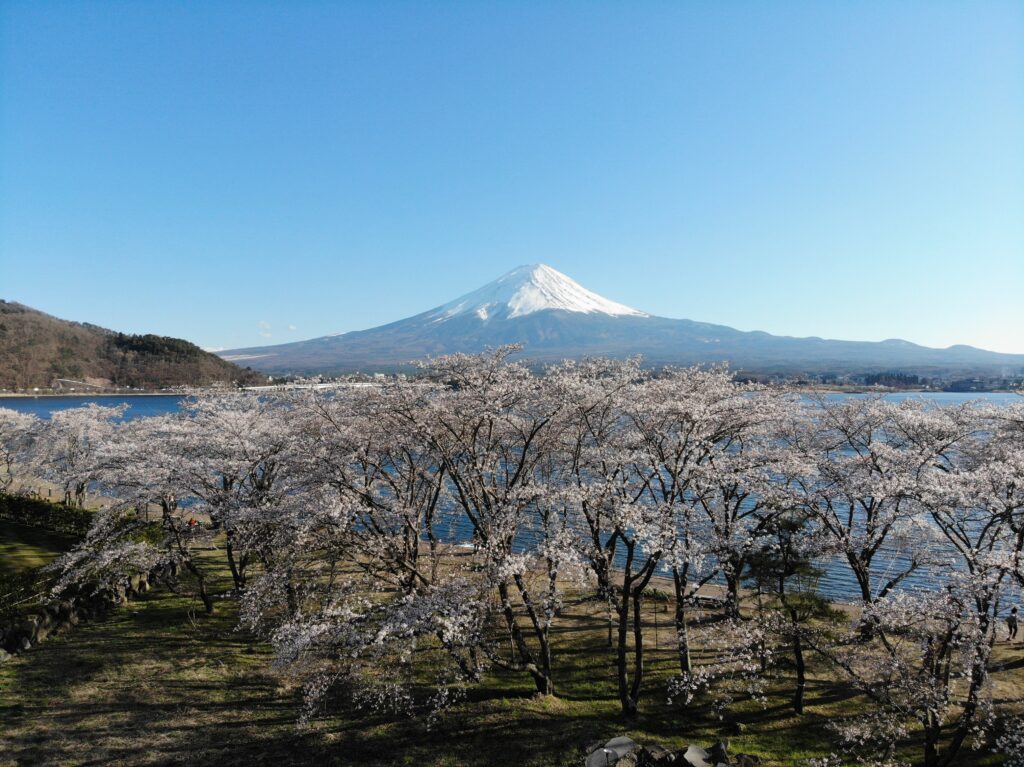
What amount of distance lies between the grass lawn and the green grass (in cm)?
588

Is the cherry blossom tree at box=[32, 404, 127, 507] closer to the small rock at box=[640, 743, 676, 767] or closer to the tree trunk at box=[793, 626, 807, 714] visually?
the small rock at box=[640, 743, 676, 767]

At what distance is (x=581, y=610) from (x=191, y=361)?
113305mm

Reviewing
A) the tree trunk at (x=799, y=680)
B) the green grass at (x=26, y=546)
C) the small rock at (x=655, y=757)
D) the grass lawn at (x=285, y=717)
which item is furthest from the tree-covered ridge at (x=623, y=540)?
the green grass at (x=26, y=546)

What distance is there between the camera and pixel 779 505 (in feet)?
31.0

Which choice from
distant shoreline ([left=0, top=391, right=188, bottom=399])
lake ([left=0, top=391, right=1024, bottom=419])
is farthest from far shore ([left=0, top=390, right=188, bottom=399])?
lake ([left=0, top=391, right=1024, bottom=419])

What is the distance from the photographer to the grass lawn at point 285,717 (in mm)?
8453

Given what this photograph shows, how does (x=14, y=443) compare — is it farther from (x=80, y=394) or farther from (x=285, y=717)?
(x=80, y=394)

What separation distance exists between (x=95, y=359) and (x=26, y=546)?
10826 centimetres

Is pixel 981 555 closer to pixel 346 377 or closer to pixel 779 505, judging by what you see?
pixel 779 505

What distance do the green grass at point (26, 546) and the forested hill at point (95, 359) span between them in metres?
79.7

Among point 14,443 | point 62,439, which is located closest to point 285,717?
point 62,439

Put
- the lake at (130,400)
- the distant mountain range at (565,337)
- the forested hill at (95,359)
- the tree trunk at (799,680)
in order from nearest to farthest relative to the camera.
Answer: the tree trunk at (799,680) → the lake at (130,400) → the forested hill at (95,359) → the distant mountain range at (565,337)

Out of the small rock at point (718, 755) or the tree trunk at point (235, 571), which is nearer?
the small rock at point (718, 755)

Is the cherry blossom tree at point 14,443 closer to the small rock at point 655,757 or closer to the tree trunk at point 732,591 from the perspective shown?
the small rock at point 655,757
